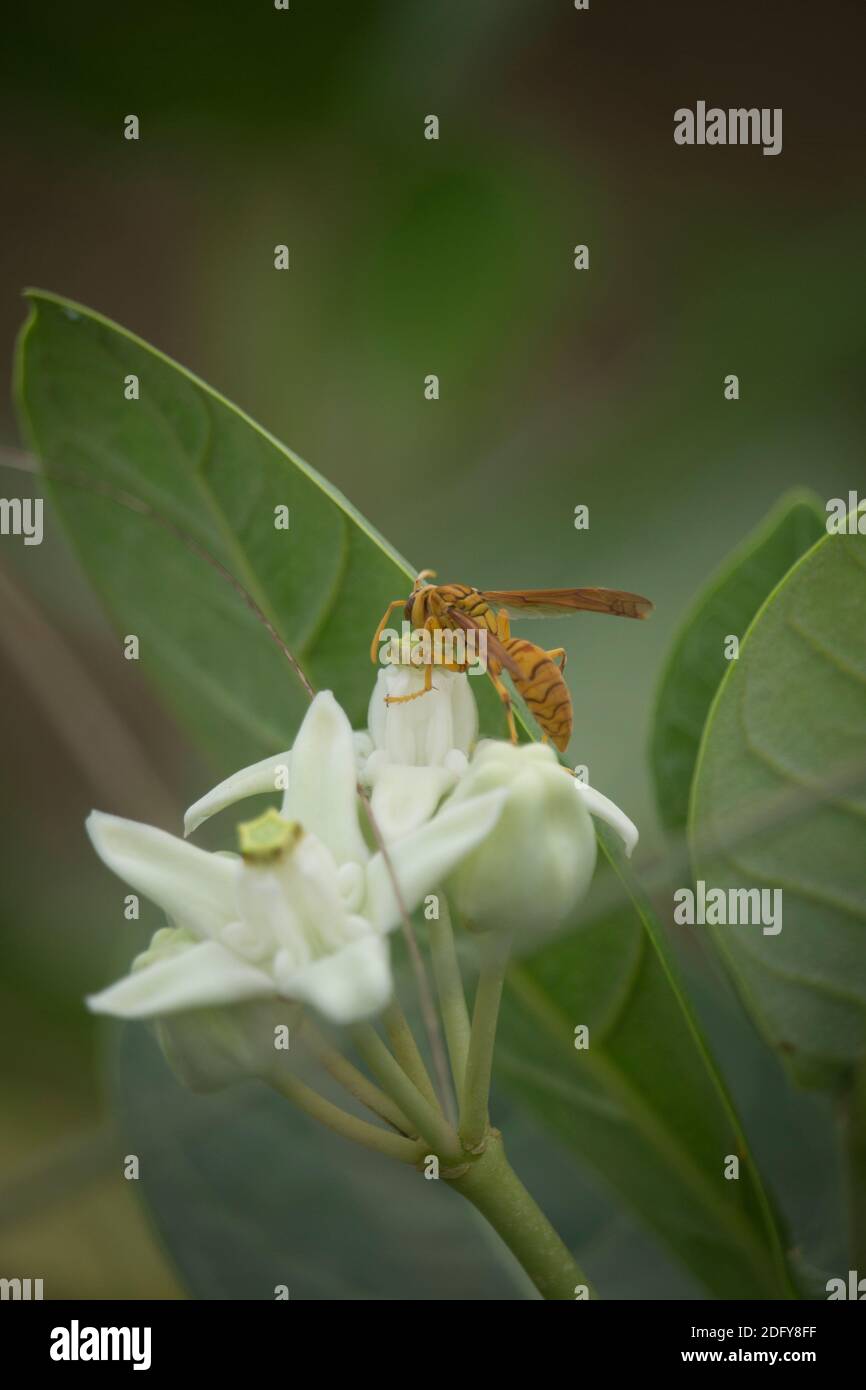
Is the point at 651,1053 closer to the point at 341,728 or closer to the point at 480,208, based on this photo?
the point at 341,728

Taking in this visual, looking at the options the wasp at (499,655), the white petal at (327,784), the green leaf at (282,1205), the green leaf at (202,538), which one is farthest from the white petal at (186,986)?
the green leaf at (282,1205)

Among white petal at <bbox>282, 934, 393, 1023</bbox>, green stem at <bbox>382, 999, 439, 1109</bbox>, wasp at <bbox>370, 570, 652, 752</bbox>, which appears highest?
wasp at <bbox>370, 570, 652, 752</bbox>

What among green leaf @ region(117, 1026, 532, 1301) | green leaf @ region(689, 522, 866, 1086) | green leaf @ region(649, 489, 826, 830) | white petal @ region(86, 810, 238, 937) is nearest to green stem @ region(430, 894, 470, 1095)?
white petal @ region(86, 810, 238, 937)

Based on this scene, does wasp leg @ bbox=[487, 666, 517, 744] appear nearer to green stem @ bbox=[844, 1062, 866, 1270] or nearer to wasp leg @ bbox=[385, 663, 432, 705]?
wasp leg @ bbox=[385, 663, 432, 705]

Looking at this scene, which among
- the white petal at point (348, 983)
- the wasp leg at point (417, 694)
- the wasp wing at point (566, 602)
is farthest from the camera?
the wasp wing at point (566, 602)

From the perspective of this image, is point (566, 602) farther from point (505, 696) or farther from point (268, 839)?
point (268, 839)

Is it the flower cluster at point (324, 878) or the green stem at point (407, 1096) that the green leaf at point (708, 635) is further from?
the green stem at point (407, 1096)
